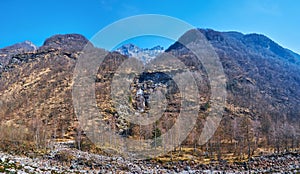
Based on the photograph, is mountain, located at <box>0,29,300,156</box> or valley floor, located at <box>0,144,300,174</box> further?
mountain, located at <box>0,29,300,156</box>

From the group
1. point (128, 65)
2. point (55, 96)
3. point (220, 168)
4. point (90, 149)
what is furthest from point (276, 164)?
point (128, 65)

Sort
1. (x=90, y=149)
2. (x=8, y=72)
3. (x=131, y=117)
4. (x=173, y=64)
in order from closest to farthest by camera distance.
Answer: (x=90, y=149), (x=131, y=117), (x=8, y=72), (x=173, y=64)

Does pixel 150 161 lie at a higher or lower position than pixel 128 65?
lower

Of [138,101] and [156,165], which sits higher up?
[138,101]

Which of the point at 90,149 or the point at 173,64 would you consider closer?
the point at 90,149

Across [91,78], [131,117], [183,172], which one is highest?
[91,78]

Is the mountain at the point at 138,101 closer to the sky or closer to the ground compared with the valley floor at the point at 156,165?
closer to the sky

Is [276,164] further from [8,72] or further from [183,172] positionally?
[8,72]

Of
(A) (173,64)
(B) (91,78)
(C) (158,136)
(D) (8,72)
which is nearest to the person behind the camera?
(C) (158,136)

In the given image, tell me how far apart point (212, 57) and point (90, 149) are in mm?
121678

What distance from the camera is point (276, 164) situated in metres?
44.2

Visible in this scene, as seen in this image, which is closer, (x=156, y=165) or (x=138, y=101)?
(x=156, y=165)

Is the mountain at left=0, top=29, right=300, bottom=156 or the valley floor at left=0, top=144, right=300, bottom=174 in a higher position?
the mountain at left=0, top=29, right=300, bottom=156

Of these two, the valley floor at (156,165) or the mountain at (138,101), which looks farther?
the mountain at (138,101)
